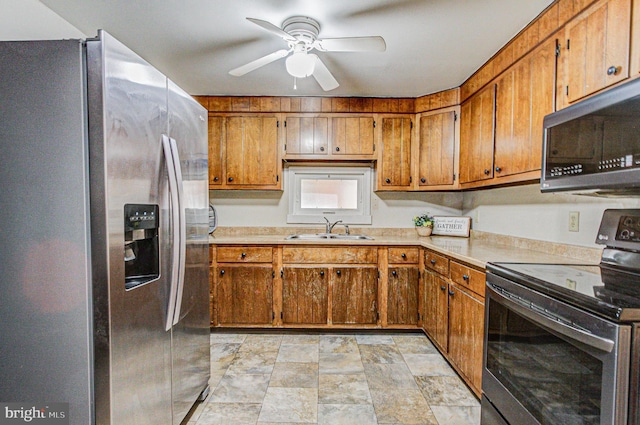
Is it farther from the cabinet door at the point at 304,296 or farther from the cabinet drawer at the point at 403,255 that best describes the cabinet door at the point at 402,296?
the cabinet door at the point at 304,296

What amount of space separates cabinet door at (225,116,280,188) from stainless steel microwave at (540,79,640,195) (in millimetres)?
2342

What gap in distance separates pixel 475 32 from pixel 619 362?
1919 millimetres

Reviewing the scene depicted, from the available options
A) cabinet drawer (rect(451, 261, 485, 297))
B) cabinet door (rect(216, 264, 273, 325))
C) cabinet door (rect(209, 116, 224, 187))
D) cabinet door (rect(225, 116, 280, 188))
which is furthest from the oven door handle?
cabinet door (rect(209, 116, 224, 187))

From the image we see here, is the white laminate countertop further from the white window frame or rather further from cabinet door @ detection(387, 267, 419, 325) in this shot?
the white window frame

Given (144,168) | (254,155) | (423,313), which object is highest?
(254,155)

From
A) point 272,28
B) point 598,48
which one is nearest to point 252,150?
point 272,28

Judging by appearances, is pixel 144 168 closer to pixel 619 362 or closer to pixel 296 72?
pixel 296 72

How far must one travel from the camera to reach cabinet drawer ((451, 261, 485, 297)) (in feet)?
6.13

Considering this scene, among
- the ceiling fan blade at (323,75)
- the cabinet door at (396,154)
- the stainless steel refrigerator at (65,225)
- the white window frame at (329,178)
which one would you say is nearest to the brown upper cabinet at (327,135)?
the cabinet door at (396,154)

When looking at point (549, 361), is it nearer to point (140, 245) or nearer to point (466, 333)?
point (466, 333)

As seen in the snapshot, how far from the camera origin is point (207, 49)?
225cm

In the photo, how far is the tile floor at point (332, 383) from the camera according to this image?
184 cm

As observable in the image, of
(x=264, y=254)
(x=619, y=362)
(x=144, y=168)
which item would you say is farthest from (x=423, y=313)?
(x=144, y=168)

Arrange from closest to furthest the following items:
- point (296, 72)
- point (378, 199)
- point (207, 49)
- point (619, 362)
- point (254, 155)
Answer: point (619, 362) < point (296, 72) < point (207, 49) < point (254, 155) < point (378, 199)
